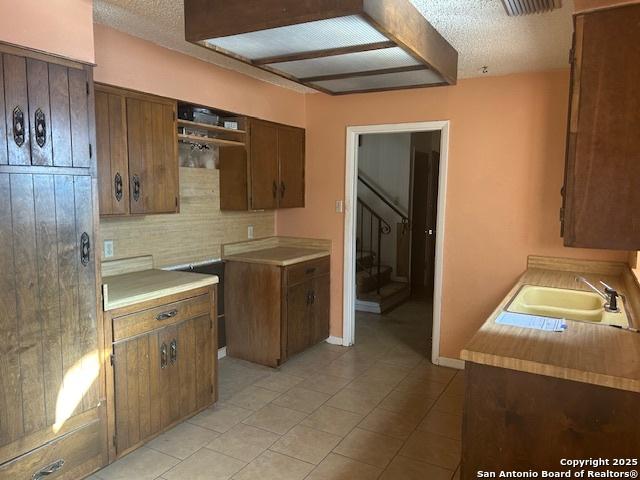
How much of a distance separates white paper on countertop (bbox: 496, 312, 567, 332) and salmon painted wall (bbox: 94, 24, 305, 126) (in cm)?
253

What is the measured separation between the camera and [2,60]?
6.16 ft

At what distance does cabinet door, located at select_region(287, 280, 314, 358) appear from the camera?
12.8 feet

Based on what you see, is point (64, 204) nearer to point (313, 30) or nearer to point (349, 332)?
point (313, 30)

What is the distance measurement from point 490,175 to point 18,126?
10.4 feet

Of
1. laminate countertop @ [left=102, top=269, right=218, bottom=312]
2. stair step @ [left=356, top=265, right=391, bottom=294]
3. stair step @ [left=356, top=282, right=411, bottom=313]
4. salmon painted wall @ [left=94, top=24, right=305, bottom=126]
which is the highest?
salmon painted wall @ [left=94, top=24, right=305, bottom=126]

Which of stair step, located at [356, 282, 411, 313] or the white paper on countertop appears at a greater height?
Answer: the white paper on countertop

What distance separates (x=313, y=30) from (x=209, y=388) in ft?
7.52

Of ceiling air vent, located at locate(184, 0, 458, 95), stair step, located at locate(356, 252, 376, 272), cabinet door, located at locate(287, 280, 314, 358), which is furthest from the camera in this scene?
stair step, located at locate(356, 252, 376, 272)

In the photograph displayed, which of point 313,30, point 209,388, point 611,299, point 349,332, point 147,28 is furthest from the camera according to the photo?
point 349,332

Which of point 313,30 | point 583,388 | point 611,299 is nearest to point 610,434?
point 583,388

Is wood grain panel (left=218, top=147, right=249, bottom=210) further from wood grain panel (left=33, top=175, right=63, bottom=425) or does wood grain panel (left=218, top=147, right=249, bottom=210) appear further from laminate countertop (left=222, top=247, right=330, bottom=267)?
wood grain panel (left=33, top=175, right=63, bottom=425)

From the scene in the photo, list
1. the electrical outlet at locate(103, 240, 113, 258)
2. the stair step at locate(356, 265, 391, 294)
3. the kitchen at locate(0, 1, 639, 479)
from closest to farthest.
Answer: the kitchen at locate(0, 1, 639, 479) < the electrical outlet at locate(103, 240, 113, 258) < the stair step at locate(356, 265, 391, 294)

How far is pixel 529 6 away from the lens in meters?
2.22

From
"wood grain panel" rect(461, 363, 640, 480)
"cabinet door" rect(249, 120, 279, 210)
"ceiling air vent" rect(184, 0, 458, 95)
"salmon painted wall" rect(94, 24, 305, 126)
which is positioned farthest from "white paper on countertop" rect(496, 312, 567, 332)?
"salmon painted wall" rect(94, 24, 305, 126)
